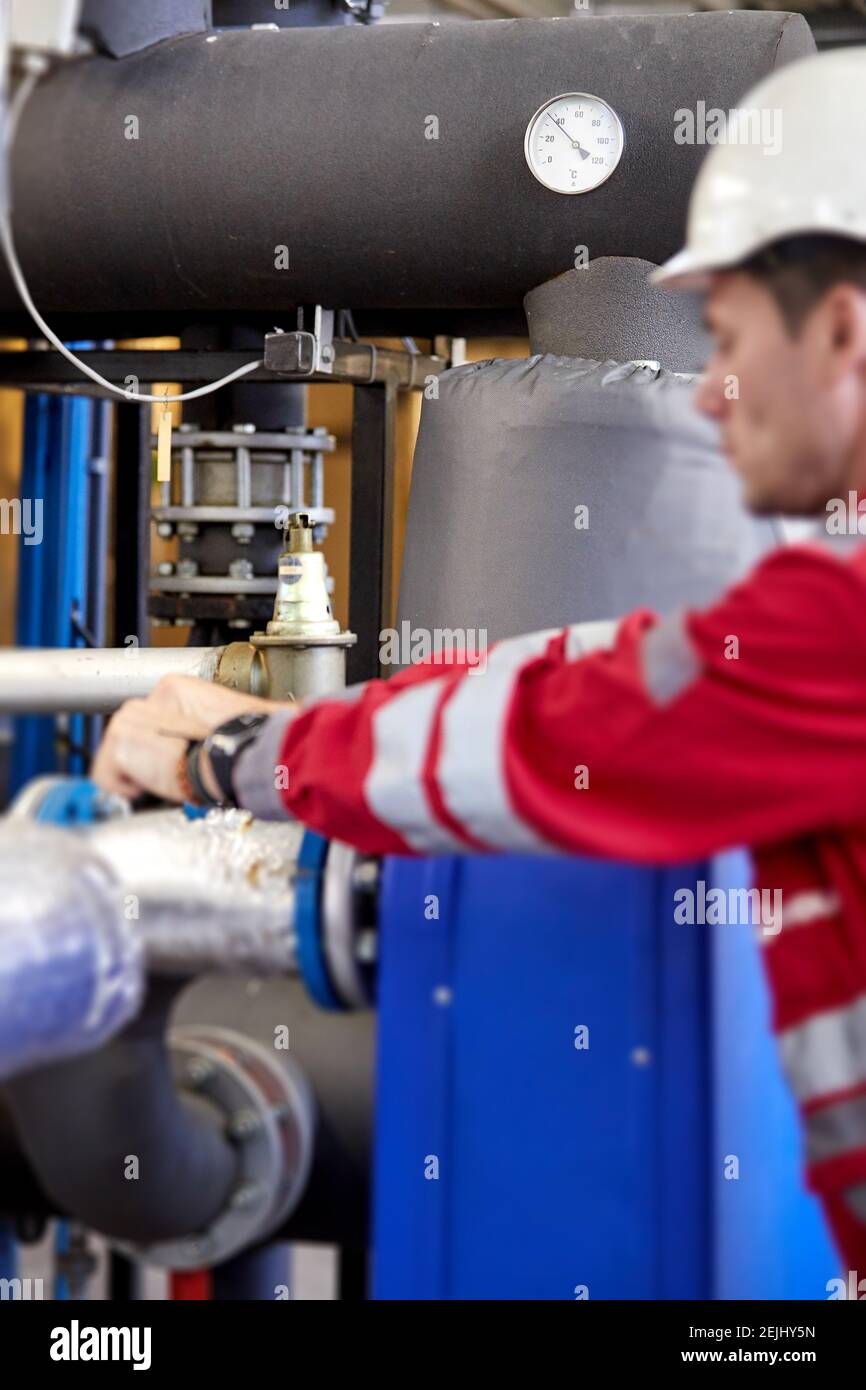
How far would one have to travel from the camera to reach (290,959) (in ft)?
2.92

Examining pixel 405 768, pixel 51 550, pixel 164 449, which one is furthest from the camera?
pixel 51 550

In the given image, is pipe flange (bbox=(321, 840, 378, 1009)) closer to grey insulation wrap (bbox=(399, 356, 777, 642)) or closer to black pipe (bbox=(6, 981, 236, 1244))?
black pipe (bbox=(6, 981, 236, 1244))

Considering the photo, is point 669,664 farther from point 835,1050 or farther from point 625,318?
point 625,318

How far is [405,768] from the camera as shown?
787 millimetres

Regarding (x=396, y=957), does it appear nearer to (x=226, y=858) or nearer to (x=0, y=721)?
(x=226, y=858)

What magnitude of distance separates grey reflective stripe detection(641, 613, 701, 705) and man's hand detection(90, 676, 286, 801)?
30 cm

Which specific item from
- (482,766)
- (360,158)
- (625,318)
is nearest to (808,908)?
(482,766)

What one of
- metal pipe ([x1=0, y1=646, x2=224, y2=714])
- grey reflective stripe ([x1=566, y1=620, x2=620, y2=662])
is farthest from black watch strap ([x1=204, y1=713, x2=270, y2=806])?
metal pipe ([x1=0, y1=646, x2=224, y2=714])

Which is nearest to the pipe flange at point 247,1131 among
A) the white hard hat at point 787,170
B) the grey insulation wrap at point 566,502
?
the white hard hat at point 787,170

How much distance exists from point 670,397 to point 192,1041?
907mm

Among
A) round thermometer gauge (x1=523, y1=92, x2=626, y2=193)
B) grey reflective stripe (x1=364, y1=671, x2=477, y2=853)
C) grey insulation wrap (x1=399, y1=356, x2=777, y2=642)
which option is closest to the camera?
grey reflective stripe (x1=364, y1=671, x2=477, y2=853)

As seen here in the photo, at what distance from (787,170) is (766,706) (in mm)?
264

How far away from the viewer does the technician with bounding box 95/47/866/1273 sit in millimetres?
706

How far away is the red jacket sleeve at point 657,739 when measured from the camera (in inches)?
27.5
